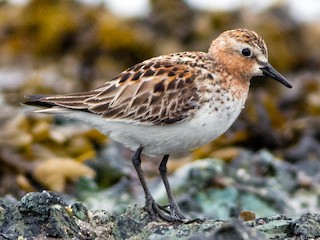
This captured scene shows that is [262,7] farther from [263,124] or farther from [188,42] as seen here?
[263,124]

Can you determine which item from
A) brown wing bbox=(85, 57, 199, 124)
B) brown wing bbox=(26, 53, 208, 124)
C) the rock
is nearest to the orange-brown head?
brown wing bbox=(26, 53, 208, 124)

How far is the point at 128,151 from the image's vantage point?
8352mm

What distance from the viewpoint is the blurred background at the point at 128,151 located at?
712 cm

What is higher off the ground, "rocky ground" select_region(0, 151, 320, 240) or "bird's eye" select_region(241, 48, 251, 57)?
"bird's eye" select_region(241, 48, 251, 57)

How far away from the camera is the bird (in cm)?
567

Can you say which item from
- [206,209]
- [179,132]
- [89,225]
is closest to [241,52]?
[179,132]

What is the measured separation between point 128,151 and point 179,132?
273cm

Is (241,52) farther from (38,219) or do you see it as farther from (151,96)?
(38,219)

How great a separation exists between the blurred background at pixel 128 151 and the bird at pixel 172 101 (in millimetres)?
861

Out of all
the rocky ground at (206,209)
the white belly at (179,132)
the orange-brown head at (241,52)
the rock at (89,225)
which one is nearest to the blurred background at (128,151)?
the rocky ground at (206,209)

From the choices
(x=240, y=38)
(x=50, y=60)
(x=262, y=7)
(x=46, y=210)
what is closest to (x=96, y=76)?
(x=50, y=60)

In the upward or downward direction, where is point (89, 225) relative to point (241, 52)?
downward

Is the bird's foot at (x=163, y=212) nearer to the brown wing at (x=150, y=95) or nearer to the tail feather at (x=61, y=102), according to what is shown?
the brown wing at (x=150, y=95)

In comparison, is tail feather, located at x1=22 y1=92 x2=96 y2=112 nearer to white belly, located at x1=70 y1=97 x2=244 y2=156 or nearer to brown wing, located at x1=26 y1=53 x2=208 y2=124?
brown wing, located at x1=26 y1=53 x2=208 y2=124
